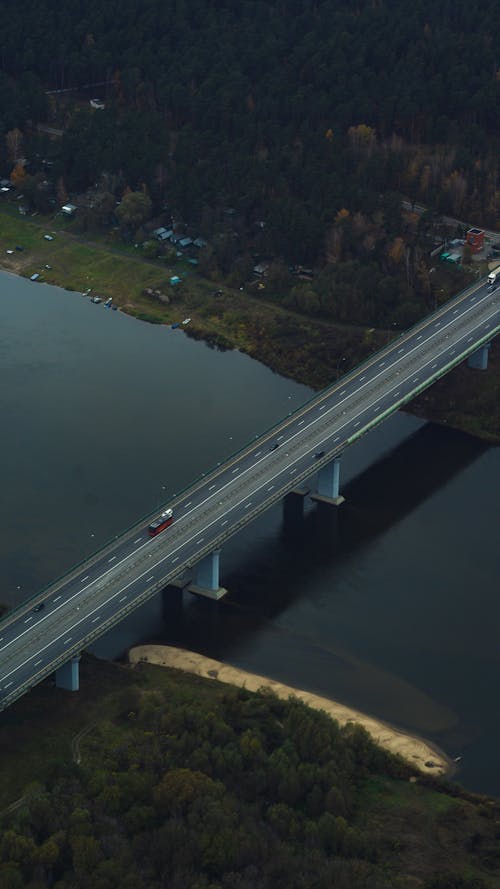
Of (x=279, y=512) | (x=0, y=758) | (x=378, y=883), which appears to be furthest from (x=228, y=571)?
(x=378, y=883)

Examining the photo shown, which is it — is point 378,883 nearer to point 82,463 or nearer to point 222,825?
point 222,825

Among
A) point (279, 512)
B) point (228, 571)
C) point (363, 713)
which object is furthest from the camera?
point (279, 512)

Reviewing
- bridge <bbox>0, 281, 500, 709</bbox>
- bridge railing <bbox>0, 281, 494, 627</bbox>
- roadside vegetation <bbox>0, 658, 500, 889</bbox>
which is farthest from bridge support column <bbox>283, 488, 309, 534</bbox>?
roadside vegetation <bbox>0, 658, 500, 889</bbox>

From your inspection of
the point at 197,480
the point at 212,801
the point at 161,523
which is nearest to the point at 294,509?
the point at 197,480

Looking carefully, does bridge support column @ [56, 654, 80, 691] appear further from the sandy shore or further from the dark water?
the dark water

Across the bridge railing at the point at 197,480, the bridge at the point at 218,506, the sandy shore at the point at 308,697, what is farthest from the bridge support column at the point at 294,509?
the sandy shore at the point at 308,697

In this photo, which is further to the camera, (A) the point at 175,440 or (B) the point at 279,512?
(A) the point at 175,440
